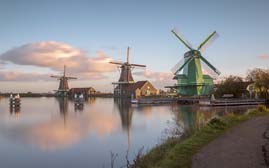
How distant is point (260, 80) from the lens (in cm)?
4522

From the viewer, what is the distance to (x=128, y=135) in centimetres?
1773

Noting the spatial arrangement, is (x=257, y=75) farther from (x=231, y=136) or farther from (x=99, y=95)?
(x=99, y=95)

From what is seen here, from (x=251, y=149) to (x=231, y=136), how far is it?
2328mm

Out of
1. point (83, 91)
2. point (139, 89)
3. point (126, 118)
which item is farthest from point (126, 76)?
point (126, 118)

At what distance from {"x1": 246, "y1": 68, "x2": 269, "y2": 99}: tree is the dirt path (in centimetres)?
3763


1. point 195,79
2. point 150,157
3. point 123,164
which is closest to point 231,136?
point 150,157

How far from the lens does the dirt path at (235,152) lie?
6.23 m

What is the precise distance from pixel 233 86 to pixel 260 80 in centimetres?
477

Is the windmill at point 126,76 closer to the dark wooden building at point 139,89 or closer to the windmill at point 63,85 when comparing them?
the dark wooden building at point 139,89

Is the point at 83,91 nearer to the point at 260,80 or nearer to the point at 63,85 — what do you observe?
the point at 63,85

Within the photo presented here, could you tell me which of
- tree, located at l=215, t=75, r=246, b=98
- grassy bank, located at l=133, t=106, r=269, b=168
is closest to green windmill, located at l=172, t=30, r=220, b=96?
tree, located at l=215, t=75, r=246, b=98

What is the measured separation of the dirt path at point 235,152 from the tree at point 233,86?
40474mm

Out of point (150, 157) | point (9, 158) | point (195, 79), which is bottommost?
point (9, 158)

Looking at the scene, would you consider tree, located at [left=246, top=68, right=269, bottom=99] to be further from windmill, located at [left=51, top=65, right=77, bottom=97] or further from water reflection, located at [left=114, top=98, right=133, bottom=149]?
windmill, located at [left=51, top=65, right=77, bottom=97]
